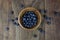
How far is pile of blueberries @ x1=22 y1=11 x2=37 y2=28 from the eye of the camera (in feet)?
9.29

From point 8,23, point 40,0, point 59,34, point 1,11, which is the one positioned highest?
point 40,0

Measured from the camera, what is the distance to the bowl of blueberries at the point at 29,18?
282cm

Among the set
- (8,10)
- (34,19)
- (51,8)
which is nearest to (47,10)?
(51,8)

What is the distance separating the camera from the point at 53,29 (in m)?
2.82

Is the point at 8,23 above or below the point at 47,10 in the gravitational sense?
below

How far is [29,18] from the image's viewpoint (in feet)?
9.30

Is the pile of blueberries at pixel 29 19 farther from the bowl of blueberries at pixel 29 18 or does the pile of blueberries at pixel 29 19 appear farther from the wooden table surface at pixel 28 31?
the wooden table surface at pixel 28 31

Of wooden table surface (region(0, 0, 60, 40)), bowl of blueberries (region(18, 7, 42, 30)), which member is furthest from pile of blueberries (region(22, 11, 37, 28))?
wooden table surface (region(0, 0, 60, 40))

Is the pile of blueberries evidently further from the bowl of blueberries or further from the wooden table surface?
the wooden table surface

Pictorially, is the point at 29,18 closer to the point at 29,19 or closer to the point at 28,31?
the point at 29,19

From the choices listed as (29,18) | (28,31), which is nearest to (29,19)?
(29,18)

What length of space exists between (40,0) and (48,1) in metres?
0.15

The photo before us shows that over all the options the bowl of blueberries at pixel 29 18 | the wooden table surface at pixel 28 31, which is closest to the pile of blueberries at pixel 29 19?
the bowl of blueberries at pixel 29 18

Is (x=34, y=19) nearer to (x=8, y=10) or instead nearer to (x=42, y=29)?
(x=42, y=29)
